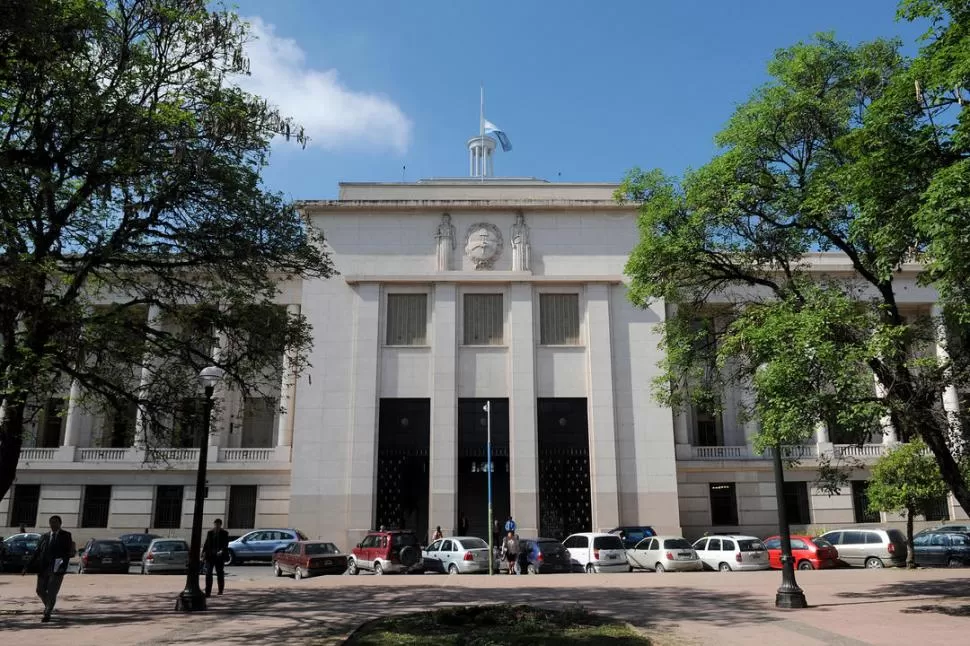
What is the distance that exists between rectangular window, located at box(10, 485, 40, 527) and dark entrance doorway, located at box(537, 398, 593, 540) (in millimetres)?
25741

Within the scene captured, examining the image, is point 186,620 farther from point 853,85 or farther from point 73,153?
point 853,85

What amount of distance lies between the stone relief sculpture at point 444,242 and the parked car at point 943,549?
76.6ft

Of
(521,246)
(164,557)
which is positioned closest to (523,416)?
(521,246)

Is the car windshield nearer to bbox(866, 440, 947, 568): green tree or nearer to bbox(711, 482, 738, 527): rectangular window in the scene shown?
bbox(866, 440, 947, 568): green tree

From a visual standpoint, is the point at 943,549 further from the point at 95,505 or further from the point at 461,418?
the point at 95,505

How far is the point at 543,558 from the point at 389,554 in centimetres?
538

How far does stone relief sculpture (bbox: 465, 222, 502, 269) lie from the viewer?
36.6m

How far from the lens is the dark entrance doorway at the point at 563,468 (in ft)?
112

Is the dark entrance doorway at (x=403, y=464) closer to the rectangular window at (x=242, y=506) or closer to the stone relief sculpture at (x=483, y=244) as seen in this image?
the rectangular window at (x=242, y=506)

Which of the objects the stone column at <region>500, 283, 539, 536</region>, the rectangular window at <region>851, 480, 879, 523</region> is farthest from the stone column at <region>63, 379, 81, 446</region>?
the rectangular window at <region>851, 480, 879, 523</region>

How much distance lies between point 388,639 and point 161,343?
1011 cm

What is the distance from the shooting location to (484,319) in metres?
36.4

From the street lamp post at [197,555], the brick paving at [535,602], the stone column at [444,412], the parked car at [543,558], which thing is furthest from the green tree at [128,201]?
the stone column at [444,412]

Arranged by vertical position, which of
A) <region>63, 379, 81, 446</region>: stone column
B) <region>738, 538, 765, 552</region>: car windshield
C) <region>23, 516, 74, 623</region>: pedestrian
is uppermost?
<region>63, 379, 81, 446</region>: stone column
